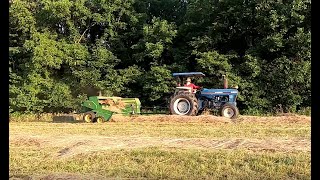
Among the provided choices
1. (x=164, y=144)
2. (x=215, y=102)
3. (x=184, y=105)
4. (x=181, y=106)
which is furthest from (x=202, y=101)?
(x=164, y=144)

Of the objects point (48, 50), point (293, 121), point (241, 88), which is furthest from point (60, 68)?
point (293, 121)

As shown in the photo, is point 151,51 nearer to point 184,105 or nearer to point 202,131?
point 184,105

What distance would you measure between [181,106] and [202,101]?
932 millimetres

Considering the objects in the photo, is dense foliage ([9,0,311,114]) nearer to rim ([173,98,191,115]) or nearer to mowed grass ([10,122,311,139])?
rim ([173,98,191,115])

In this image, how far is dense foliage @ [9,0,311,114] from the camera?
19000mm

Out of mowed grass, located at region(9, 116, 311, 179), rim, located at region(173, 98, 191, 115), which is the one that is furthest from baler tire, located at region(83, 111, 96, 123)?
mowed grass, located at region(9, 116, 311, 179)

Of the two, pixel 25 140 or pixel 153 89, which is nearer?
pixel 25 140

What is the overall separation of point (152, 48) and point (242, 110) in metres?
5.61

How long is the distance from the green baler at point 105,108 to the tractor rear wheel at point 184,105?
152cm

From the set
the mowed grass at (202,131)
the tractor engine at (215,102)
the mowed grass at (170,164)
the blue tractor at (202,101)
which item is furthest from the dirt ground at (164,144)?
the tractor engine at (215,102)

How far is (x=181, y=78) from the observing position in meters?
18.2

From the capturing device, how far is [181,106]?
1631cm

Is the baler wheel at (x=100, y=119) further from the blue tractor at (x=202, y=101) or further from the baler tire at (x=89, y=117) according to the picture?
the blue tractor at (x=202, y=101)
